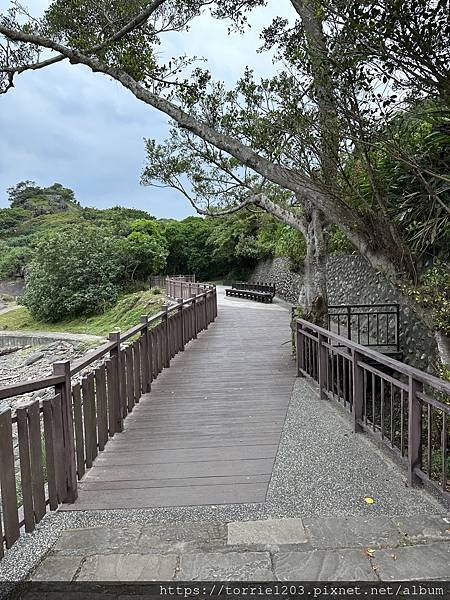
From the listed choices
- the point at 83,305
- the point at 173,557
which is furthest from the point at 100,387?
the point at 83,305

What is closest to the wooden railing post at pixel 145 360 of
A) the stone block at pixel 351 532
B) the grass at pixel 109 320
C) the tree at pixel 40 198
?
the stone block at pixel 351 532

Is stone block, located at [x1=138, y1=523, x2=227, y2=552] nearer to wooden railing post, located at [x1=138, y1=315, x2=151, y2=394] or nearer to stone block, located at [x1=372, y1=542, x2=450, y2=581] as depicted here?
stone block, located at [x1=372, y1=542, x2=450, y2=581]

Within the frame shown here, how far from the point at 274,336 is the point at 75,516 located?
8175mm

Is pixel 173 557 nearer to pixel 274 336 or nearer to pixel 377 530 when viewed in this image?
pixel 377 530

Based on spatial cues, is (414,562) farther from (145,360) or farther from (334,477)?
(145,360)

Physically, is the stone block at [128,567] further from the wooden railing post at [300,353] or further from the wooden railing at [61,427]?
the wooden railing post at [300,353]

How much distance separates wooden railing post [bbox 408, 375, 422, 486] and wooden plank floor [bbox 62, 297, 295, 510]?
994mm

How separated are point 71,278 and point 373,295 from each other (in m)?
17.6

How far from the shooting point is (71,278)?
24047 millimetres

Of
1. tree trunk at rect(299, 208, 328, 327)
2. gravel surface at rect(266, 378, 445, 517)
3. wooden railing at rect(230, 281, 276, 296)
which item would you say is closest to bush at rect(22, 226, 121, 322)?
wooden railing at rect(230, 281, 276, 296)

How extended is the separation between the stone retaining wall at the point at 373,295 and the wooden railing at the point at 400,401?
108cm

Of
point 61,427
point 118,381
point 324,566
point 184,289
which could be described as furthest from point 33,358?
point 324,566

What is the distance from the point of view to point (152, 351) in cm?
613

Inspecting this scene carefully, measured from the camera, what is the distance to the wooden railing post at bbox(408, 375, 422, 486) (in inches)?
121
